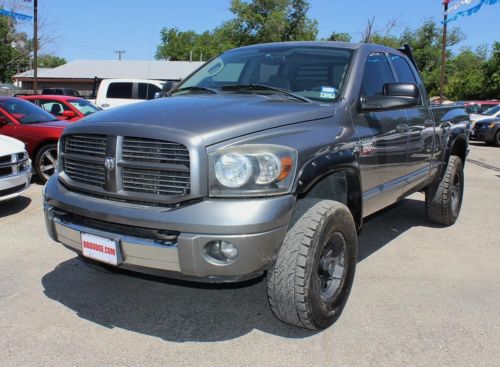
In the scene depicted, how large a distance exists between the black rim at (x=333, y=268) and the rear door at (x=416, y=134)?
1.55 m

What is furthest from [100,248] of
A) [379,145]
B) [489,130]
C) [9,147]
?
[489,130]

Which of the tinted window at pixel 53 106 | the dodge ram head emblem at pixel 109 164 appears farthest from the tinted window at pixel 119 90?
the dodge ram head emblem at pixel 109 164

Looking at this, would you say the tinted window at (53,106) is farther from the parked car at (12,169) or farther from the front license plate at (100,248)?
the front license plate at (100,248)

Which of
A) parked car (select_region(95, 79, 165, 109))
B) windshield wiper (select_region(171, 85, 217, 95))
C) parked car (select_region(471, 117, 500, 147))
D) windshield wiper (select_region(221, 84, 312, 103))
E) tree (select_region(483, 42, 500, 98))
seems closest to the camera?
windshield wiper (select_region(221, 84, 312, 103))

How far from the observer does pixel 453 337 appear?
3.28 m

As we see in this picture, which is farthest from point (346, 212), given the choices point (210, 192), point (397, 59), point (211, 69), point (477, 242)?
point (477, 242)

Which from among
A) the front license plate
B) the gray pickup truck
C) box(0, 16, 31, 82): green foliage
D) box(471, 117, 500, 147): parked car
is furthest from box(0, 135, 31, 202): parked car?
box(0, 16, 31, 82): green foliage

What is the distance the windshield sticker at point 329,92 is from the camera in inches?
145

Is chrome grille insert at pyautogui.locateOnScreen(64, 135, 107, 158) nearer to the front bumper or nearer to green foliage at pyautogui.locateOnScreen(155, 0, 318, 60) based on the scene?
the front bumper

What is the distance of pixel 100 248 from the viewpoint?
301cm

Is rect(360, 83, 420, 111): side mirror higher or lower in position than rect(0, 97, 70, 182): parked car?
higher

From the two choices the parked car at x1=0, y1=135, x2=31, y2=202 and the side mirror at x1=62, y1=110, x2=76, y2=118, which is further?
the side mirror at x1=62, y1=110, x2=76, y2=118

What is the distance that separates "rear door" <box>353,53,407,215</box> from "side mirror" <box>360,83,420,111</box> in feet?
0.25

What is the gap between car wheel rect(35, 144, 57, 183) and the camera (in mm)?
8359
